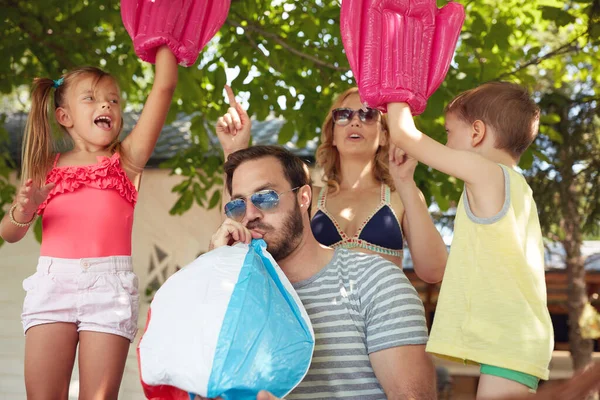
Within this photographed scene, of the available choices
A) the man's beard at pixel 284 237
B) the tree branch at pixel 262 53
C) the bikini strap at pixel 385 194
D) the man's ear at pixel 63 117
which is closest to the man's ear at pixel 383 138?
the bikini strap at pixel 385 194

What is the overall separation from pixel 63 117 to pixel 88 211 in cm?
42

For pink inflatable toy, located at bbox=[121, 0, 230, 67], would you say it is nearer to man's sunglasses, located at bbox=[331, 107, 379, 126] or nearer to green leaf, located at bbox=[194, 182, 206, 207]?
man's sunglasses, located at bbox=[331, 107, 379, 126]

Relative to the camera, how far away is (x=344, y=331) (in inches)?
99.2

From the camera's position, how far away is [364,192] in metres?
3.45

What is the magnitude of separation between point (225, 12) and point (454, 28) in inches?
33.8

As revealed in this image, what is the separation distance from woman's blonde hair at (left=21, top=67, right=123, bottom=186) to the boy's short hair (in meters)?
1.30

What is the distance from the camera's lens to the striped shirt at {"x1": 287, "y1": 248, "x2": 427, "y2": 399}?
2496 millimetres

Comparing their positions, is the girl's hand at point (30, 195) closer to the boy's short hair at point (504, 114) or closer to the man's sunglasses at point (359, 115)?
the man's sunglasses at point (359, 115)

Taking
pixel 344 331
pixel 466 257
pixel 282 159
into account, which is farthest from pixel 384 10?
pixel 344 331

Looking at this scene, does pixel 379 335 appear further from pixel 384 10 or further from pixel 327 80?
pixel 327 80

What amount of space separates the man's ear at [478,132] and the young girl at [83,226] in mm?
1091

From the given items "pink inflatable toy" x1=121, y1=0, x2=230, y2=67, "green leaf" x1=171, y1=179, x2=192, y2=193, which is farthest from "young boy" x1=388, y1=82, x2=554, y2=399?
"green leaf" x1=171, y1=179, x2=192, y2=193

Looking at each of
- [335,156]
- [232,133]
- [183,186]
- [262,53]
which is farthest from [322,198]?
[183,186]

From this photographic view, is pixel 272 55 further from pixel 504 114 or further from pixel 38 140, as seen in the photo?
pixel 504 114
